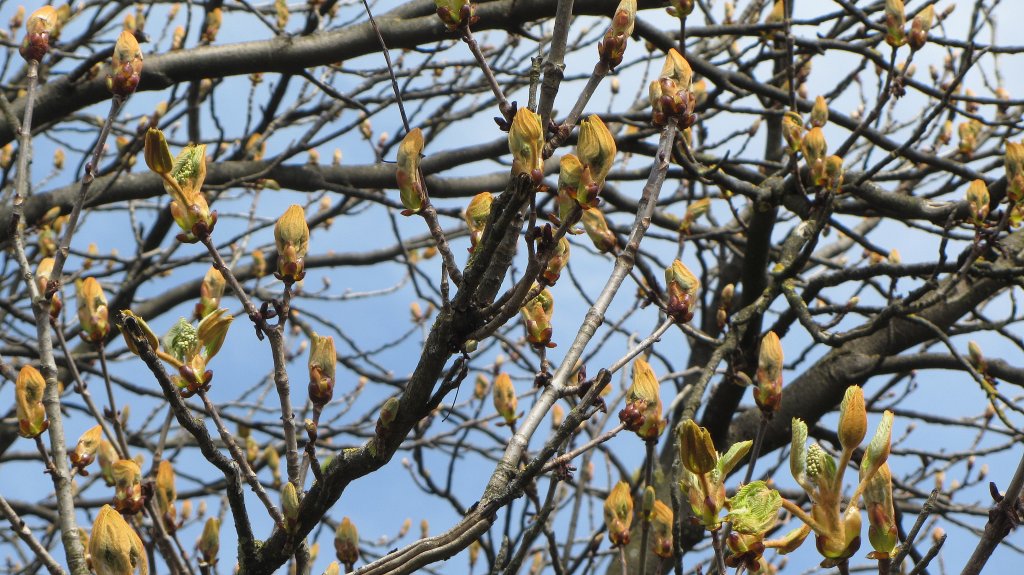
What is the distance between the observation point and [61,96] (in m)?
3.56

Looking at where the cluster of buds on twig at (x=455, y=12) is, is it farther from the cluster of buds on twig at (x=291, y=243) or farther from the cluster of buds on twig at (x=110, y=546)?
the cluster of buds on twig at (x=110, y=546)

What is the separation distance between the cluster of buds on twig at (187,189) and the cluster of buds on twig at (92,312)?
0.65 metres

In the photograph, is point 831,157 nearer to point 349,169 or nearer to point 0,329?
point 349,169

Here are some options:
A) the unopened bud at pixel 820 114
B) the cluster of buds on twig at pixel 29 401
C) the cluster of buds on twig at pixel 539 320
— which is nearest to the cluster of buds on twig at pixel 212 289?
the cluster of buds on twig at pixel 29 401

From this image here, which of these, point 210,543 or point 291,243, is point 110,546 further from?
point 210,543

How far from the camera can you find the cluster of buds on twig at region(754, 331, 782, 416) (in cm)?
159

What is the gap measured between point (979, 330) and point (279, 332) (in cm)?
301

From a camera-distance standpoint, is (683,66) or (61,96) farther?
(61,96)

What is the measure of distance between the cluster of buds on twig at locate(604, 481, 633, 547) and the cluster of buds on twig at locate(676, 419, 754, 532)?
0.54m

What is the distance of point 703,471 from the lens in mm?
1206

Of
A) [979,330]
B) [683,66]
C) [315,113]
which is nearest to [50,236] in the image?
[315,113]

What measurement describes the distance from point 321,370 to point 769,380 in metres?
0.74

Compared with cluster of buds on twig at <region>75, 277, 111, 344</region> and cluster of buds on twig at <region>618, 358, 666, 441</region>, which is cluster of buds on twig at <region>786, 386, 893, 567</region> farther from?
cluster of buds on twig at <region>75, 277, 111, 344</region>

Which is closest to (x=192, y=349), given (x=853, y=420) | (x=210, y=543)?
(x=210, y=543)
